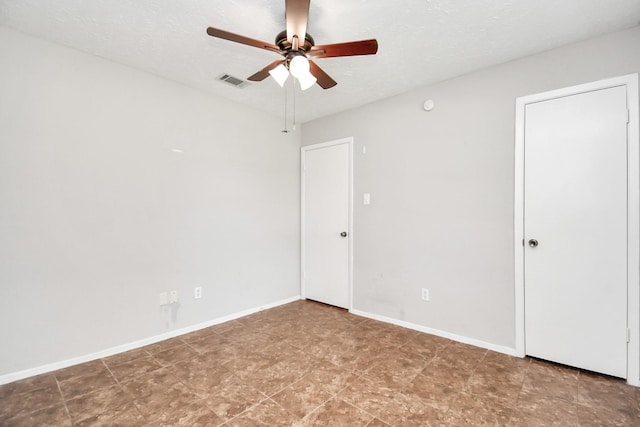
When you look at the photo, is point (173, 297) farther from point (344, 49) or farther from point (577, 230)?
point (577, 230)

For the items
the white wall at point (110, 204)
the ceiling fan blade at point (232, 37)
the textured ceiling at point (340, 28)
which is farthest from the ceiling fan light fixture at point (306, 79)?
the white wall at point (110, 204)

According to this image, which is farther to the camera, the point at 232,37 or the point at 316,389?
the point at 316,389

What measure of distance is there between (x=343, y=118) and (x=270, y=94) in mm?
1013

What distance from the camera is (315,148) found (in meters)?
4.07

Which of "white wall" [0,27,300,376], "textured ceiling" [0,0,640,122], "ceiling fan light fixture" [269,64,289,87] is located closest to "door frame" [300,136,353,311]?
"white wall" [0,27,300,376]

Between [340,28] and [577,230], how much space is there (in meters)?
2.39

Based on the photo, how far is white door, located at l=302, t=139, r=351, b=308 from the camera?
12.4 feet

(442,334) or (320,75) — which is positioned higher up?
(320,75)

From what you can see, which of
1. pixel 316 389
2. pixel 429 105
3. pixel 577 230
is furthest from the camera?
pixel 429 105

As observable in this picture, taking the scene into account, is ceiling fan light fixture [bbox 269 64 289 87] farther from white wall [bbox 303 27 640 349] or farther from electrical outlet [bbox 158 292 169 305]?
electrical outlet [bbox 158 292 169 305]

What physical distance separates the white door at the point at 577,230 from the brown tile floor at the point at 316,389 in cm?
26

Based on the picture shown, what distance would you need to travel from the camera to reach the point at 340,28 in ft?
6.81

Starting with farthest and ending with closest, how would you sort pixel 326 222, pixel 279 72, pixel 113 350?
pixel 326 222 < pixel 113 350 < pixel 279 72

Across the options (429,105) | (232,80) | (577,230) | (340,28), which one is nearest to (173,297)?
(232,80)
